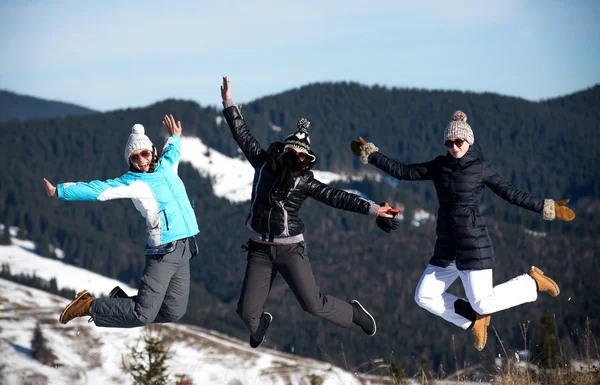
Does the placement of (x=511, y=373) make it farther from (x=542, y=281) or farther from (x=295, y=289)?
(x=295, y=289)

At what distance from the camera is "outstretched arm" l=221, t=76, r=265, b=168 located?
31.3 feet

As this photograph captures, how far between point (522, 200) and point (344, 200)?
84.3 inches

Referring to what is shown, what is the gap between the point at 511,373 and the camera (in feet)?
30.6

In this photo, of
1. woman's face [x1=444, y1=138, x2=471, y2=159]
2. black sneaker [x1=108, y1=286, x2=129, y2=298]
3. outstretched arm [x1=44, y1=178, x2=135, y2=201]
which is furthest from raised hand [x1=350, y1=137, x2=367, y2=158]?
black sneaker [x1=108, y1=286, x2=129, y2=298]

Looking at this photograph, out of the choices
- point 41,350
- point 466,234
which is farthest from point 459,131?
point 41,350

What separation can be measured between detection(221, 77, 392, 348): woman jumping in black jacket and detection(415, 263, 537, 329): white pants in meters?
1.10

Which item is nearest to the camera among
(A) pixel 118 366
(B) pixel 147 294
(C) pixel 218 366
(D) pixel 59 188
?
(D) pixel 59 188

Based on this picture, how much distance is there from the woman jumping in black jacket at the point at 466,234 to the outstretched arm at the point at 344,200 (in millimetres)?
767

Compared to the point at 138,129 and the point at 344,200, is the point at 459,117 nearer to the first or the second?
the point at 344,200

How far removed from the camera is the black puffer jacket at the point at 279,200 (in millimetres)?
9266

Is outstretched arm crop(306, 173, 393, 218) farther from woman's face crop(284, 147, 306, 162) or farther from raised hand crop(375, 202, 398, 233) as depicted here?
woman's face crop(284, 147, 306, 162)

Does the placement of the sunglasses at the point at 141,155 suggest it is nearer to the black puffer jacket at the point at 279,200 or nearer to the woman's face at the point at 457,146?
the black puffer jacket at the point at 279,200

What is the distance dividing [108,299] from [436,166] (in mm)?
4263

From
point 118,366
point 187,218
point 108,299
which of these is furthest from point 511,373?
point 118,366
